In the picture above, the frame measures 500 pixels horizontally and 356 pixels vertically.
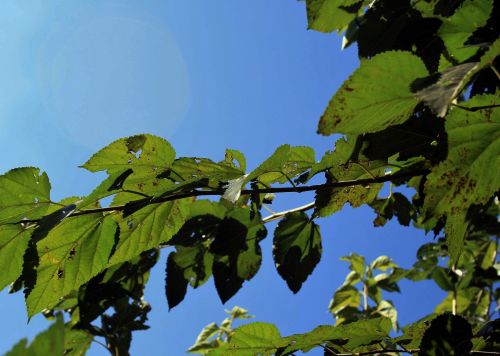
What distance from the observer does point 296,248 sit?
5.59ft

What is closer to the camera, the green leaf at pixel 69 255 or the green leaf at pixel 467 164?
the green leaf at pixel 467 164

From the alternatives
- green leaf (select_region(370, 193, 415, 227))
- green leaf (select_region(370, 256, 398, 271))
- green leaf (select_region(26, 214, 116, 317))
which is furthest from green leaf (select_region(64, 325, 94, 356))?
green leaf (select_region(370, 256, 398, 271))

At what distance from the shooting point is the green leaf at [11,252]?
133cm

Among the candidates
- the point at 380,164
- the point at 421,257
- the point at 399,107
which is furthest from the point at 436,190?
the point at 421,257

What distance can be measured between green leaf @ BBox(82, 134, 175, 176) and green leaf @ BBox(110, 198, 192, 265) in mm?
140

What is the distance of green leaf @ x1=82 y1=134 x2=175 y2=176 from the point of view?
4.68ft

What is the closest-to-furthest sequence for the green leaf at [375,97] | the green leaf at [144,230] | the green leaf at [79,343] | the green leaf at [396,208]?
the green leaf at [375,97] < the green leaf at [144,230] < the green leaf at [396,208] < the green leaf at [79,343]

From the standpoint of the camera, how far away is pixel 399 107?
1.00 m

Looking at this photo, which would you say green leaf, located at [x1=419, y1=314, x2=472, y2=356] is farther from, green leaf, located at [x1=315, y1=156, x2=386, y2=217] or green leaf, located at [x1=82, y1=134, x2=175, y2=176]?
green leaf, located at [x1=82, y1=134, x2=175, y2=176]

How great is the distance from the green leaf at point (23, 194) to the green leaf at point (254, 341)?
2.34ft

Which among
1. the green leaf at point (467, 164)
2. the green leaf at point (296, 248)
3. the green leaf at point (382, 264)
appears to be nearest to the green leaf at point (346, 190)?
the green leaf at point (296, 248)

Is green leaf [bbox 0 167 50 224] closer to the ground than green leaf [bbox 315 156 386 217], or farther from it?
closer to the ground

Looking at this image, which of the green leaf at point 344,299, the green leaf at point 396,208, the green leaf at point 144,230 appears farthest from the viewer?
the green leaf at point 344,299

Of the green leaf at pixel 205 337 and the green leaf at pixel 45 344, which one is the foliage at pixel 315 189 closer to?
the green leaf at pixel 45 344
